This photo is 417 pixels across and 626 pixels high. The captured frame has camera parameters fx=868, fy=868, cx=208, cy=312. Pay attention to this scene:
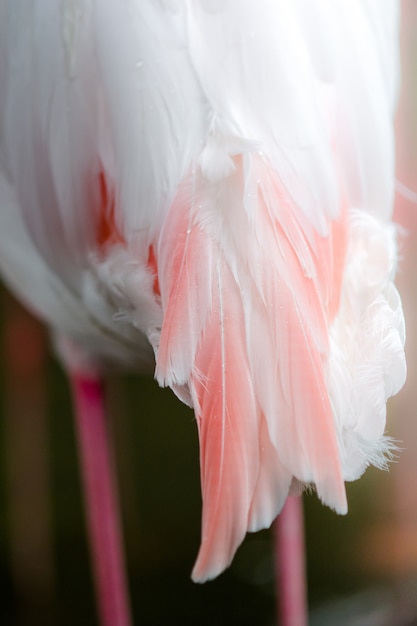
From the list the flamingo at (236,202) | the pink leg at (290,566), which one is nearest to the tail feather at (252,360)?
the flamingo at (236,202)

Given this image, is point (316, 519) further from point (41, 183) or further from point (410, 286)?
point (41, 183)

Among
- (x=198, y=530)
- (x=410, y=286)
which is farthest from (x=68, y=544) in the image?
(x=410, y=286)

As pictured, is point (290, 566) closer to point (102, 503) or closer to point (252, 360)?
point (102, 503)

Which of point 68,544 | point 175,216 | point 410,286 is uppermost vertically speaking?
point 175,216

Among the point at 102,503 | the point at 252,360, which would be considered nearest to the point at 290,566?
the point at 102,503

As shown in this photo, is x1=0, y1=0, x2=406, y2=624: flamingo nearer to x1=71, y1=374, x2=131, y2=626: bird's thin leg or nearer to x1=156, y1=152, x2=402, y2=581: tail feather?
x1=156, y1=152, x2=402, y2=581: tail feather

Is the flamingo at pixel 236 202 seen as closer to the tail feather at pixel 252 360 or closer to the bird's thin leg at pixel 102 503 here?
the tail feather at pixel 252 360
